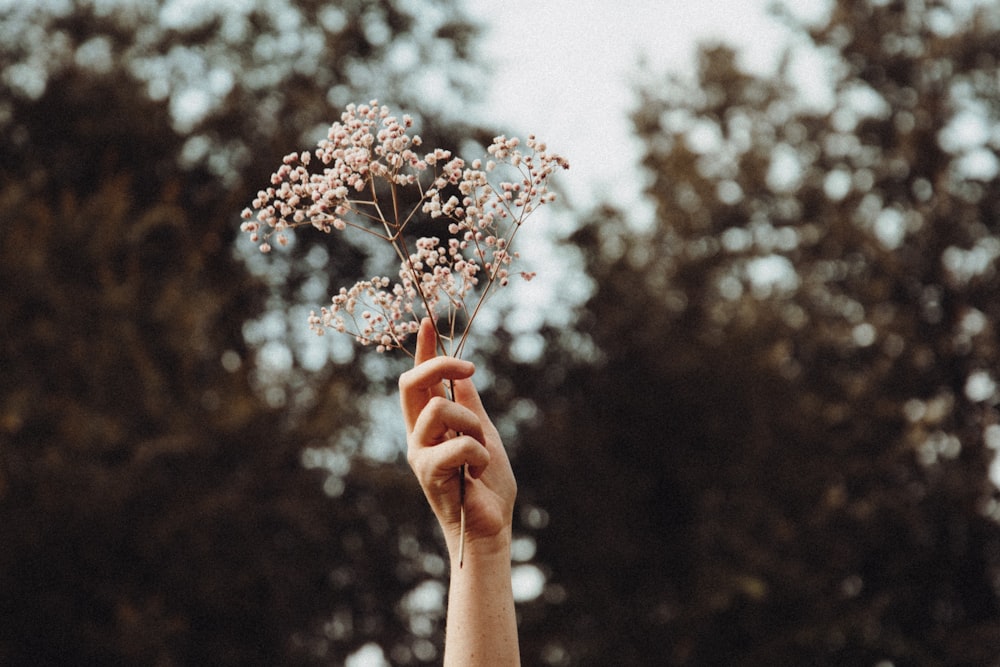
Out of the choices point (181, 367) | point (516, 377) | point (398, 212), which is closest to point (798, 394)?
point (516, 377)

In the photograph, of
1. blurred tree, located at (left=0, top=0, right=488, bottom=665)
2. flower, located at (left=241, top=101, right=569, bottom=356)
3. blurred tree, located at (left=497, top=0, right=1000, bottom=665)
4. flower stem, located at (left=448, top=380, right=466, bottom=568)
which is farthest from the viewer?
blurred tree, located at (left=497, top=0, right=1000, bottom=665)

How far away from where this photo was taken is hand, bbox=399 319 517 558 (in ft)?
8.18

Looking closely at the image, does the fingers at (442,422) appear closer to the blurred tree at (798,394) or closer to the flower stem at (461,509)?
the flower stem at (461,509)

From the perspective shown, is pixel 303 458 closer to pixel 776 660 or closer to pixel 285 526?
pixel 285 526

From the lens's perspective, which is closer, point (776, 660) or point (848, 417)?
point (776, 660)

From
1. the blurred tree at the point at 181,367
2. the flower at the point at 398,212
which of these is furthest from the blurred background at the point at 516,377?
the flower at the point at 398,212

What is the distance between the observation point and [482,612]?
2623mm

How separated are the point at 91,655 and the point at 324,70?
10.9 metres

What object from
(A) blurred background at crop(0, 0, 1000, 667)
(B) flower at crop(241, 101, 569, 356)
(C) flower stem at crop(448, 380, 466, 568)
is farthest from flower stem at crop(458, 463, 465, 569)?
(A) blurred background at crop(0, 0, 1000, 667)

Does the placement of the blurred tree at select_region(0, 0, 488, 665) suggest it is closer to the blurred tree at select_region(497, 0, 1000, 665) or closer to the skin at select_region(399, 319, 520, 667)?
the blurred tree at select_region(497, 0, 1000, 665)

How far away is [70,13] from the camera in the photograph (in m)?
18.8

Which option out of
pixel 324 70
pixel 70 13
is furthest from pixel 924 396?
pixel 70 13

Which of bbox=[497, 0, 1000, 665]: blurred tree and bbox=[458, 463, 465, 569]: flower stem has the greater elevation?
bbox=[497, 0, 1000, 665]: blurred tree

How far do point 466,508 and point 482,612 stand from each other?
241 mm
